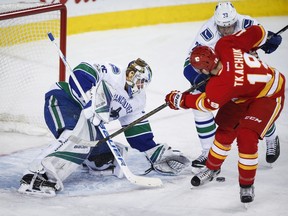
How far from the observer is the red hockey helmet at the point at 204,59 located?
155 inches

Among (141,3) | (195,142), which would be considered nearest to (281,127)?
(195,142)

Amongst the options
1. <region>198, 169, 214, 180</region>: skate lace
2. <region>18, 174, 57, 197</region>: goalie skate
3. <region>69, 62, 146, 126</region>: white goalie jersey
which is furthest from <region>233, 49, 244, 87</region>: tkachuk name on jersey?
<region>18, 174, 57, 197</region>: goalie skate

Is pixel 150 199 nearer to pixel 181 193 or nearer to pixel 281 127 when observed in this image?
pixel 181 193

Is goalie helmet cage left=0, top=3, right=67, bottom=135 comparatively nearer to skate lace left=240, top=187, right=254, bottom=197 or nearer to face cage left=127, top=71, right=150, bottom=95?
face cage left=127, top=71, right=150, bottom=95

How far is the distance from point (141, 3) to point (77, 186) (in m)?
3.25

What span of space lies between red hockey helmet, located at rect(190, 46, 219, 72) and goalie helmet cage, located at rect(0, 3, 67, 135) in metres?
1.34

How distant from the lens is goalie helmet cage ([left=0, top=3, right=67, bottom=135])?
17.0 feet

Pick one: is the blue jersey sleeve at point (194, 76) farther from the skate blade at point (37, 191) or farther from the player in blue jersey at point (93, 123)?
the skate blade at point (37, 191)

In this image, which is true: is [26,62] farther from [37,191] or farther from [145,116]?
[37,191]

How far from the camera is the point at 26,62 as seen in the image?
570 cm

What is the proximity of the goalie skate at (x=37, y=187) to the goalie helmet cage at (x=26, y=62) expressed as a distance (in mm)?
1019

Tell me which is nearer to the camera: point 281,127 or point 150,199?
point 150,199

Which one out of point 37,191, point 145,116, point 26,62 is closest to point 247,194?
point 145,116

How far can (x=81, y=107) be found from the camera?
450 cm
